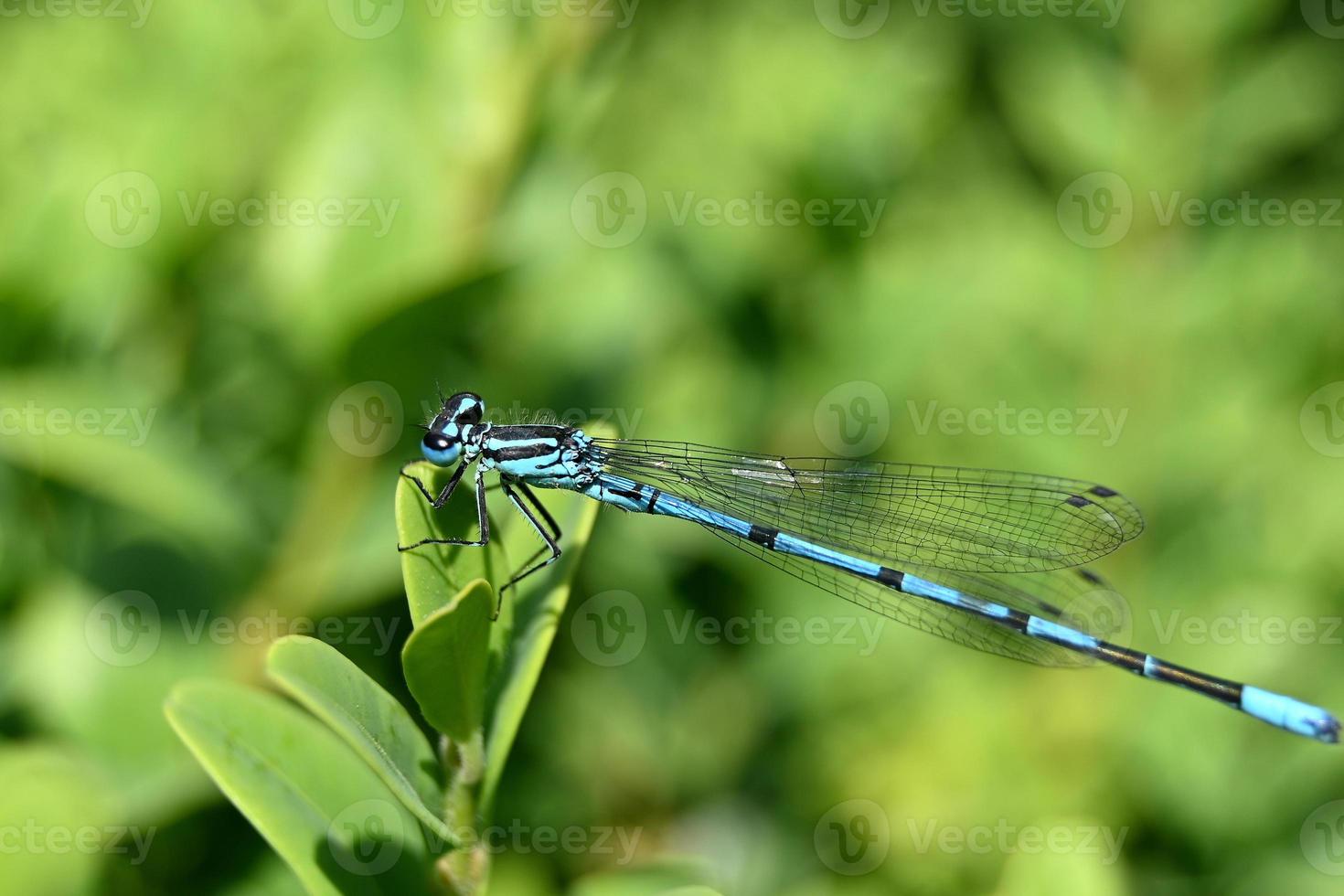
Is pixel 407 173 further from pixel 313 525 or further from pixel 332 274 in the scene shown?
pixel 313 525

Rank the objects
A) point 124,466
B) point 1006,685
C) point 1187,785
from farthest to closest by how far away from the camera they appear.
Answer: point 1006,685 < point 1187,785 < point 124,466

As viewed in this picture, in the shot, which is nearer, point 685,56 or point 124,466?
point 124,466

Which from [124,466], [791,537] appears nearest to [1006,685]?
[791,537]
